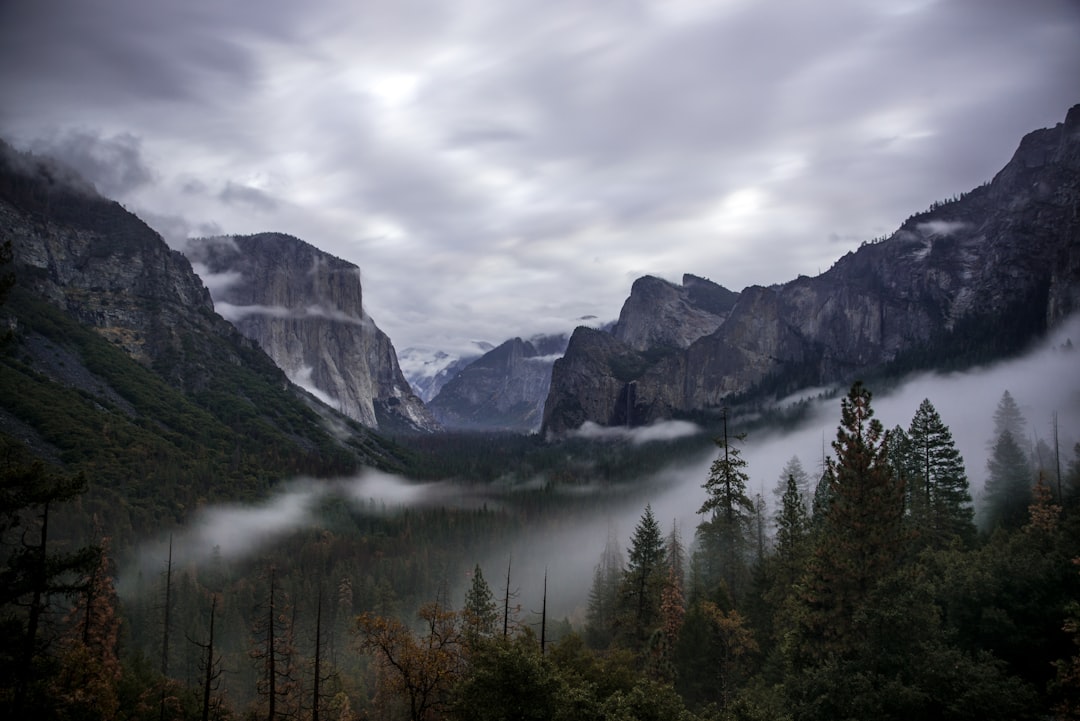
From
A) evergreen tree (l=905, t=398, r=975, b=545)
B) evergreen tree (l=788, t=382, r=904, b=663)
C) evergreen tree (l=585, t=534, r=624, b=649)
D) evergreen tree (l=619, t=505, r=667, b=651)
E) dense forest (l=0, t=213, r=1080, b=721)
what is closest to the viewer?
dense forest (l=0, t=213, r=1080, b=721)

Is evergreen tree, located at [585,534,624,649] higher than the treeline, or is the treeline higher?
the treeline

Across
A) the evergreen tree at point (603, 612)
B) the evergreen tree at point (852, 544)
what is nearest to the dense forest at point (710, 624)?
the evergreen tree at point (852, 544)

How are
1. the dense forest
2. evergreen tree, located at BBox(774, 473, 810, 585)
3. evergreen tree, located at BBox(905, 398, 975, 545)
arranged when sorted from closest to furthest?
1. the dense forest
2. evergreen tree, located at BBox(774, 473, 810, 585)
3. evergreen tree, located at BBox(905, 398, 975, 545)

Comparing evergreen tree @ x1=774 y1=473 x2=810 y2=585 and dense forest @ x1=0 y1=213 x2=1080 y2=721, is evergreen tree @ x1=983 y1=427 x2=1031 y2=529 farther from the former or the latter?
evergreen tree @ x1=774 y1=473 x2=810 y2=585

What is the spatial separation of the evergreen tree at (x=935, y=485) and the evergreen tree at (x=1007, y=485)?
6.77 metres

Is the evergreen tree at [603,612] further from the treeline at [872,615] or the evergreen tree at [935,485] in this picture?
the evergreen tree at [935,485]

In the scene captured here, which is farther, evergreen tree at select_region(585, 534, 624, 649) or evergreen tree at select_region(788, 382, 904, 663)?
evergreen tree at select_region(585, 534, 624, 649)

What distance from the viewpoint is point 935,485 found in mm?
58594

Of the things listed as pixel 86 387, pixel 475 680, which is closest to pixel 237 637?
pixel 475 680

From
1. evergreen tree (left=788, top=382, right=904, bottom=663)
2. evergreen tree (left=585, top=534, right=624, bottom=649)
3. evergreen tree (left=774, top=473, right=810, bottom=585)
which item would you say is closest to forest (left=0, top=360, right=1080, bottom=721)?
evergreen tree (left=788, top=382, right=904, bottom=663)

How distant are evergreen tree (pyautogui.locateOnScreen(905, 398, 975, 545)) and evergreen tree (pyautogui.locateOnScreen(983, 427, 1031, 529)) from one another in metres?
6.77

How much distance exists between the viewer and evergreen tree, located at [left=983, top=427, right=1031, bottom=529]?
63625 mm

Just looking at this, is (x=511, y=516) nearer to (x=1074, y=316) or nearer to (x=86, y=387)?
(x=86, y=387)

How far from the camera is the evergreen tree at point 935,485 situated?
181 feet
